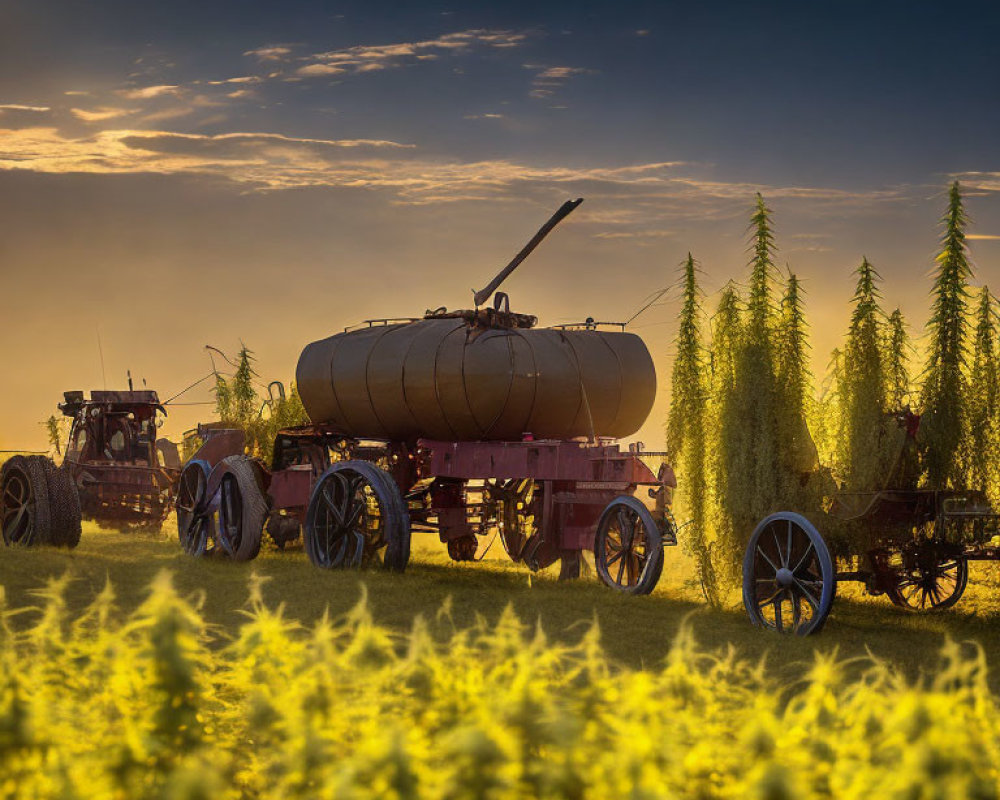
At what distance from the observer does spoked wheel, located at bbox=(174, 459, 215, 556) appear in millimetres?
17562

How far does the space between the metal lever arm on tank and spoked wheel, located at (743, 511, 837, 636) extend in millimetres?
6513

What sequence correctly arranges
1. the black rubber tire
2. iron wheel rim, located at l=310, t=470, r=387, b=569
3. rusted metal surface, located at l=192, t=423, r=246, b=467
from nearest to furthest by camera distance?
1. iron wheel rim, located at l=310, t=470, r=387, b=569
2. the black rubber tire
3. rusted metal surface, located at l=192, t=423, r=246, b=467

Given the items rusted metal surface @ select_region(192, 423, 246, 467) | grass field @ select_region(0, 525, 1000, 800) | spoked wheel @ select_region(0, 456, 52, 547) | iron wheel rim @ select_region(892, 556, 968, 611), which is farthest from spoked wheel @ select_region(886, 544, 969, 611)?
spoked wheel @ select_region(0, 456, 52, 547)

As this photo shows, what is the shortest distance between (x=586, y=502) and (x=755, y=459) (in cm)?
274

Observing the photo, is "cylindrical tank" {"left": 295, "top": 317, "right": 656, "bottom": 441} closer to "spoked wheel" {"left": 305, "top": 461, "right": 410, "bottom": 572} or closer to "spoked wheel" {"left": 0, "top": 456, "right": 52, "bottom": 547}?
"spoked wheel" {"left": 305, "top": 461, "right": 410, "bottom": 572}

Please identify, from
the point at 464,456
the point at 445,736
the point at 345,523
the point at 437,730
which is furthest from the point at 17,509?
the point at 445,736

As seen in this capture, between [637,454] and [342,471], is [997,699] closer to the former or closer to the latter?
[637,454]

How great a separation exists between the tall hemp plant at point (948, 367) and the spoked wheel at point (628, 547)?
10.6ft

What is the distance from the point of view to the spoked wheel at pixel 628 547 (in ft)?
42.6

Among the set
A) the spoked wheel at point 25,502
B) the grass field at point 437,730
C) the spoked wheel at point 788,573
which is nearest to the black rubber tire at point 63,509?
the spoked wheel at point 25,502

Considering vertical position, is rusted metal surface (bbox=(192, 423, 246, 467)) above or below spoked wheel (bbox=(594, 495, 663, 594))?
above

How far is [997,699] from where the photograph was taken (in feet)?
27.0

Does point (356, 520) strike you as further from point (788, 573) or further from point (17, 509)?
point (17, 509)

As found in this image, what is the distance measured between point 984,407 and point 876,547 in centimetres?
248
